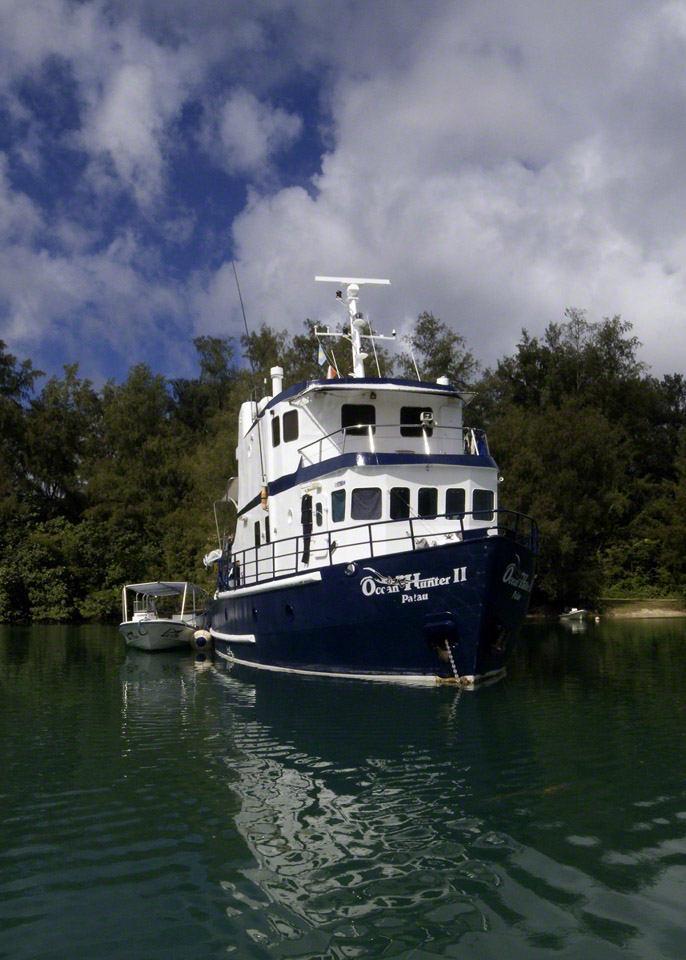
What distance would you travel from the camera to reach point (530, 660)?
20250mm

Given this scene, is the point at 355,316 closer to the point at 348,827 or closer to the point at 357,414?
the point at 357,414

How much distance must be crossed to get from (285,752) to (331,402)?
369 inches

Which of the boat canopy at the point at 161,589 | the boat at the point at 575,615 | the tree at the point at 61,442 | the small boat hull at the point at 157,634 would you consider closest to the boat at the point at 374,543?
the small boat hull at the point at 157,634

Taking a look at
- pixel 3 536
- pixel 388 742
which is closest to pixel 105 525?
pixel 3 536

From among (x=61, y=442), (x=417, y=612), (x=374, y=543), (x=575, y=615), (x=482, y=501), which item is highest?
(x=61, y=442)

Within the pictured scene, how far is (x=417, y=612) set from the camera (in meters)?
13.7

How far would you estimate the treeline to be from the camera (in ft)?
137

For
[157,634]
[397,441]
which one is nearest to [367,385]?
[397,441]

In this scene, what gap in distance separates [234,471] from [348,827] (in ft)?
119

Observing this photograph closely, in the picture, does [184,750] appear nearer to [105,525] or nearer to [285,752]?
[285,752]

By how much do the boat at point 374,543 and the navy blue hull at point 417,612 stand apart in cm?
2

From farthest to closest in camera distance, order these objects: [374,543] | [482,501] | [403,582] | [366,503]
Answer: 1. [482,501]
2. [366,503]
3. [374,543]
4. [403,582]

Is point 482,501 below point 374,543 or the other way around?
the other way around

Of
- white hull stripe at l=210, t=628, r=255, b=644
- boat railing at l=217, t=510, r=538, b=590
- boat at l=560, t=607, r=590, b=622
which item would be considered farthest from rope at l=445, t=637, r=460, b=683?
boat at l=560, t=607, r=590, b=622
